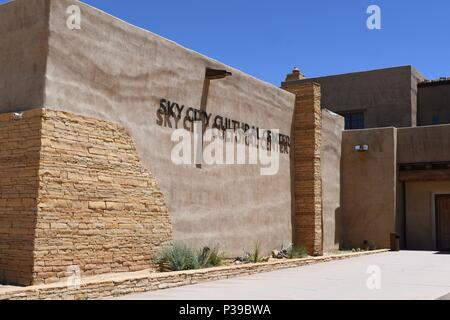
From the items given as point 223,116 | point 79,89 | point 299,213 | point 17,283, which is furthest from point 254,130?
point 17,283

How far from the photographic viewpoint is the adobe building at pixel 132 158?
10.8 meters

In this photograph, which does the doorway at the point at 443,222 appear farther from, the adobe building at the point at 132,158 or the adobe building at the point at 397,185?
the adobe building at the point at 132,158

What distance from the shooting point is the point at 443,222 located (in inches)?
918

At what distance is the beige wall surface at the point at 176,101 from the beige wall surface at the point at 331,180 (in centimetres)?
256

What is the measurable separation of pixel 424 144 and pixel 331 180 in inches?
162

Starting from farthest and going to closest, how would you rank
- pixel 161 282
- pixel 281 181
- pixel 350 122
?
pixel 350 122 < pixel 281 181 < pixel 161 282

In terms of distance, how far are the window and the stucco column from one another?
9.78m

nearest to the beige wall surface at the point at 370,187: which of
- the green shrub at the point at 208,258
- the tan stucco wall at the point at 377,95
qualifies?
the tan stucco wall at the point at 377,95

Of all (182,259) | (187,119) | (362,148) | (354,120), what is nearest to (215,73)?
(187,119)

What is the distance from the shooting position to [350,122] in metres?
30.2

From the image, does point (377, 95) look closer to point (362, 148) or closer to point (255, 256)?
point (362, 148)

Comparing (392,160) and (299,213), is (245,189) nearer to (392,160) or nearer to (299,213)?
(299,213)

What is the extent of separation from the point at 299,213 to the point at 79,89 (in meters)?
10.6

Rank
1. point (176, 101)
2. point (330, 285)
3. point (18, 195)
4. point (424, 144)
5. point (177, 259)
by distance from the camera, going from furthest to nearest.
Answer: point (424, 144), point (176, 101), point (177, 259), point (330, 285), point (18, 195)
